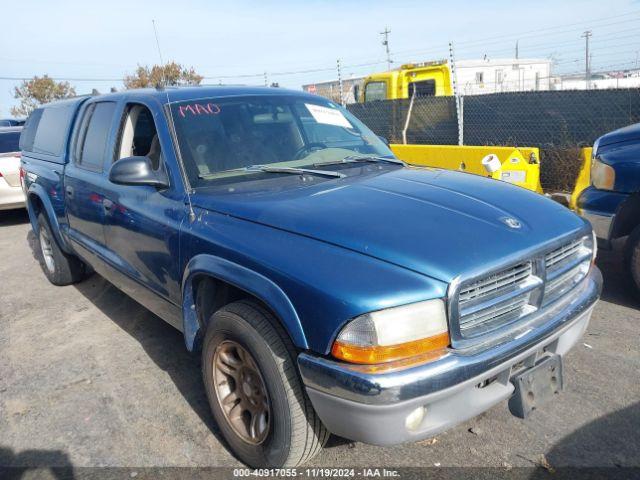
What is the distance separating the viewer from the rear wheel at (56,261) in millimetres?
5535

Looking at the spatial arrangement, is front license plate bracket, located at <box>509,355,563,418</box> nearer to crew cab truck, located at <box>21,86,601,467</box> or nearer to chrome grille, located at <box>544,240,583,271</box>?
crew cab truck, located at <box>21,86,601,467</box>

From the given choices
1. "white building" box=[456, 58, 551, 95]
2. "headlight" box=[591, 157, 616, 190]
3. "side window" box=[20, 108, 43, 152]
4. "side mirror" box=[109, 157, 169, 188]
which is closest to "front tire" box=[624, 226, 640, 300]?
"headlight" box=[591, 157, 616, 190]

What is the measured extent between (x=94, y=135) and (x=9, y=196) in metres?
5.85

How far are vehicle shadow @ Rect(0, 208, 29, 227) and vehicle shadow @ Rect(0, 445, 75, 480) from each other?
7.72m

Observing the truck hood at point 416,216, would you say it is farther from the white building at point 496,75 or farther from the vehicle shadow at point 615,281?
the white building at point 496,75

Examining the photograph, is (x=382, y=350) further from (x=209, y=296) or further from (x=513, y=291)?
(x=209, y=296)

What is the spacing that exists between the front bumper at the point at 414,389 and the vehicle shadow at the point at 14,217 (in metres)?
9.23

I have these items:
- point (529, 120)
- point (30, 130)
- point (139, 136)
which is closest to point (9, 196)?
point (30, 130)

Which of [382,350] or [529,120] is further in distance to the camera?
[529,120]

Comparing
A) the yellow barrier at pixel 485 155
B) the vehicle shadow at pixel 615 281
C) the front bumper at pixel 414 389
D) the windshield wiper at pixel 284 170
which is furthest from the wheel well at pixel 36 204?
the vehicle shadow at pixel 615 281

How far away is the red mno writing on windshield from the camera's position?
335 centimetres

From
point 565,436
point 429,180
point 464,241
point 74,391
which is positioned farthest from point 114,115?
point 565,436

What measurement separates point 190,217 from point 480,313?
5.07 feet

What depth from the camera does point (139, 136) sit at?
12.3ft
